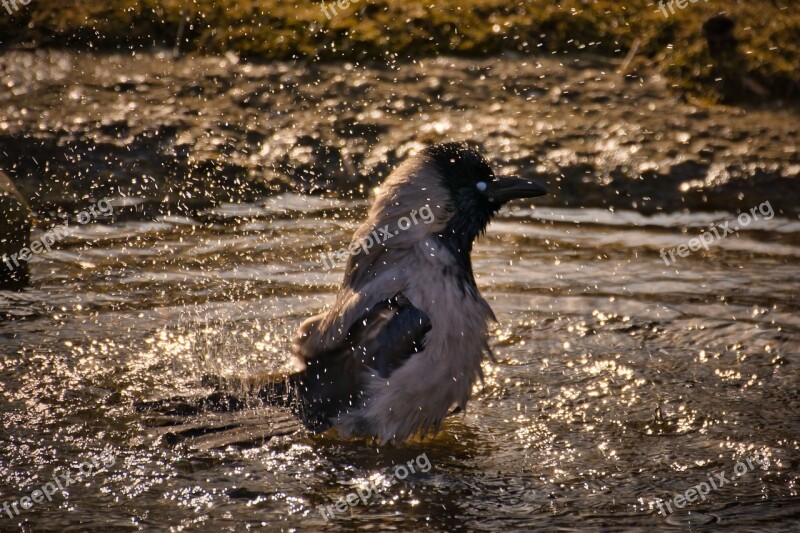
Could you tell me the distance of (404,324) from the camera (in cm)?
484

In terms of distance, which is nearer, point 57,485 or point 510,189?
point 57,485

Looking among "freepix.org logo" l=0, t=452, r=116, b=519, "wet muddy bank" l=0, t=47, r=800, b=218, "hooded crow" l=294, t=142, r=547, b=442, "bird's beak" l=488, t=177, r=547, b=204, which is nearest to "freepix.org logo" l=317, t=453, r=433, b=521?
"hooded crow" l=294, t=142, r=547, b=442

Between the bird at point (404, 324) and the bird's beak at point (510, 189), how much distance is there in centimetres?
2

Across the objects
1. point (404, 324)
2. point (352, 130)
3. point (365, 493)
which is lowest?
point (365, 493)

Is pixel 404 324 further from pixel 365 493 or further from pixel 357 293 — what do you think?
pixel 365 493

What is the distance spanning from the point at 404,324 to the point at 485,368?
0.87m

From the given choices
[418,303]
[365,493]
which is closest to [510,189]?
[418,303]

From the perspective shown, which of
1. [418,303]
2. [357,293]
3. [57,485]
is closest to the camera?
[57,485]

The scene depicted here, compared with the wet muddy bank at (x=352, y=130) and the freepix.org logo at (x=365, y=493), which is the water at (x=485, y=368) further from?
the wet muddy bank at (x=352, y=130)

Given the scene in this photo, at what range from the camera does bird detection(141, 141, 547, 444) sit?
490 centimetres

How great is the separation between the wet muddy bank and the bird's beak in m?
2.16

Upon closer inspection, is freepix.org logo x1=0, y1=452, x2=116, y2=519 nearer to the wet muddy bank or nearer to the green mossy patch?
the wet muddy bank

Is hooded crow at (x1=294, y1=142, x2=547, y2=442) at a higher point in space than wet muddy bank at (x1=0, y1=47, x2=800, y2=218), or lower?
lower

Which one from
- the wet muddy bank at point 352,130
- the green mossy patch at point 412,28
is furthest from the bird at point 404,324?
the green mossy patch at point 412,28
